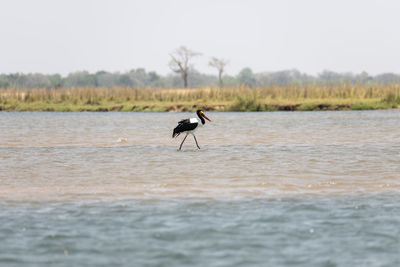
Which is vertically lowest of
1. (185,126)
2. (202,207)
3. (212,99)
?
(202,207)

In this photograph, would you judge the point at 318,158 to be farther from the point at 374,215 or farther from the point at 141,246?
the point at 141,246

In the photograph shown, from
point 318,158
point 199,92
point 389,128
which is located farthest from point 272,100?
point 318,158

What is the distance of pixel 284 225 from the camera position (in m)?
6.94

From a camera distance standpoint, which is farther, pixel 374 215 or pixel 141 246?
pixel 374 215

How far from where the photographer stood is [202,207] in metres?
8.02

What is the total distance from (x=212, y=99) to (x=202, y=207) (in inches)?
1525

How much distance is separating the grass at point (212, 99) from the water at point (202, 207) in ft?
94.0

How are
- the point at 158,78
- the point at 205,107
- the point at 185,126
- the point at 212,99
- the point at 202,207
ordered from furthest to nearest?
the point at 158,78
the point at 212,99
the point at 205,107
the point at 185,126
the point at 202,207

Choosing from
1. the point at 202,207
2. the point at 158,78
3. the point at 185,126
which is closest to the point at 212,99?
the point at 185,126

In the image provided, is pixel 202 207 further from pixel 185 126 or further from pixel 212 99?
pixel 212 99

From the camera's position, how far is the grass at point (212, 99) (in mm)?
44062

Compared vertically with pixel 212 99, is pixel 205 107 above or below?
below

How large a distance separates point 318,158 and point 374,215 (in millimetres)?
6367

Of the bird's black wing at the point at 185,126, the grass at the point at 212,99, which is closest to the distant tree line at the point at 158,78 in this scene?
the grass at the point at 212,99
